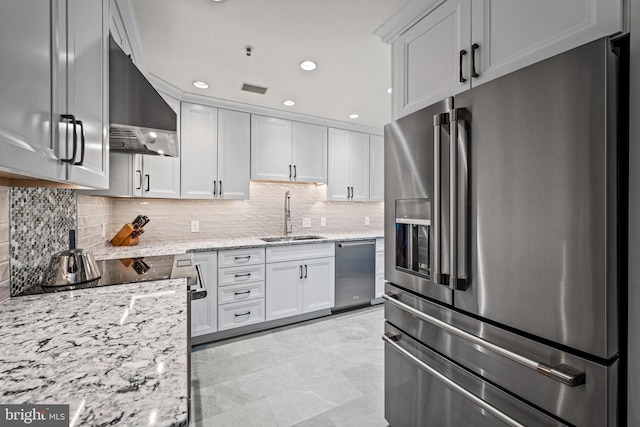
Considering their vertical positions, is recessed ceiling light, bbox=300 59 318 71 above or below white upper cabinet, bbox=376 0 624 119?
above

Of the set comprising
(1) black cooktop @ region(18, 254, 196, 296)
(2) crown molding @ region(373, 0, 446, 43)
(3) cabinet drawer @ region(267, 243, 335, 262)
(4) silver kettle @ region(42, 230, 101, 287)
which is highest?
(2) crown molding @ region(373, 0, 446, 43)

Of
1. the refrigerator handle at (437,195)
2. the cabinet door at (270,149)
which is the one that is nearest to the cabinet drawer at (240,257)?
the cabinet door at (270,149)

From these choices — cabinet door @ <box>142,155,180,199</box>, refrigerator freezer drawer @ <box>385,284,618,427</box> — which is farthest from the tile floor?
cabinet door @ <box>142,155,180,199</box>

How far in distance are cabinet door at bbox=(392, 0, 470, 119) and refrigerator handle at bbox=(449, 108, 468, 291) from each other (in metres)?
0.30

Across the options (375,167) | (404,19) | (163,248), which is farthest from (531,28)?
(375,167)

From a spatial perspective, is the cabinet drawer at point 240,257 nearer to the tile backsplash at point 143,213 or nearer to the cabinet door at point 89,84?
the tile backsplash at point 143,213

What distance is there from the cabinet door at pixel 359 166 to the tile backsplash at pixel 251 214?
0.29m

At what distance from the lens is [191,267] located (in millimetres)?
1831

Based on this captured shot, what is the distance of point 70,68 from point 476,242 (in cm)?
148

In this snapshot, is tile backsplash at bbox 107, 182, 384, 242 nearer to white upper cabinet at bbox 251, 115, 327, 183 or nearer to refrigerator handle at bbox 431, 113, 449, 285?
white upper cabinet at bbox 251, 115, 327, 183

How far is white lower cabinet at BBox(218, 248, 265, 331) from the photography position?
2.81 meters

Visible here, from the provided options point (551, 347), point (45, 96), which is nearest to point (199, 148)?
point (45, 96)

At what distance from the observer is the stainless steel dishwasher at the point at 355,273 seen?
3.46 meters

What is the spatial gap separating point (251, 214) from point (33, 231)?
7.46 feet
